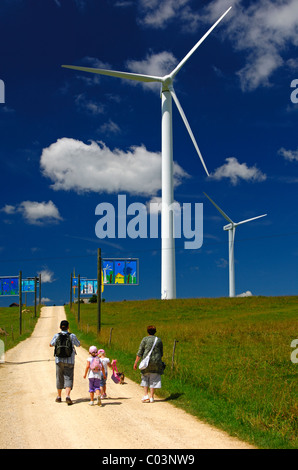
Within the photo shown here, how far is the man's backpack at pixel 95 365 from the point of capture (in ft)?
38.2

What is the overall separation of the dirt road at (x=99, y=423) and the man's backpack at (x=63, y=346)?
4.40 ft

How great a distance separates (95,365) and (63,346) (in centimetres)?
103

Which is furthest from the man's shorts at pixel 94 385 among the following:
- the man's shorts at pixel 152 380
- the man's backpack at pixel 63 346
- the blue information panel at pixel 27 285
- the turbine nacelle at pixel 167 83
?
the blue information panel at pixel 27 285

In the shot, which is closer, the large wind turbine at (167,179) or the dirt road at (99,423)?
the dirt road at (99,423)

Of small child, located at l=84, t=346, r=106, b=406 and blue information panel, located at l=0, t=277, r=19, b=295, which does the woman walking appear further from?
blue information panel, located at l=0, t=277, r=19, b=295

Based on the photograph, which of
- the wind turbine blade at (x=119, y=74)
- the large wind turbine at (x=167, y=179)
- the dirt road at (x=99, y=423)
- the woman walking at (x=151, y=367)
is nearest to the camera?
the dirt road at (x=99, y=423)

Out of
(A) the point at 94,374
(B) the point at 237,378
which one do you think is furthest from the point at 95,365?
(B) the point at 237,378

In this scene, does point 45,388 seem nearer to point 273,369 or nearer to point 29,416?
point 29,416

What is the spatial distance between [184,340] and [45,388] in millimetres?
15997

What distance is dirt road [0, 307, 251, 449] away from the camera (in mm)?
7969

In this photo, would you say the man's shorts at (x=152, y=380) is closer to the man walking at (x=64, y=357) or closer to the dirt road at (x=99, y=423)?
the dirt road at (x=99, y=423)

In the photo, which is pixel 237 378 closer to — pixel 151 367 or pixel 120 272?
pixel 151 367
